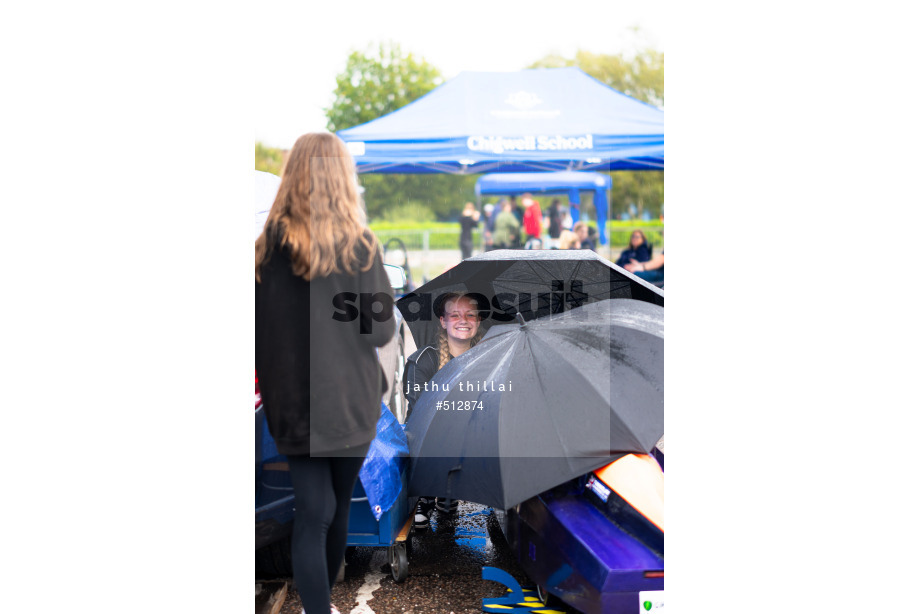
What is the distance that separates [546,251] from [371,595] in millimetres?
1656

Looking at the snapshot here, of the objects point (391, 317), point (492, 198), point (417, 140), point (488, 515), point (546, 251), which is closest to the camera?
point (391, 317)

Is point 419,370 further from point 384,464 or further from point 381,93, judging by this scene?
point 381,93

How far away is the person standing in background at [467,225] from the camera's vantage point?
4.59m

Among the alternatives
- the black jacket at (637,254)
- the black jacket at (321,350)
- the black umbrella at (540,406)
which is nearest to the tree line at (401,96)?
the black jacket at (321,350)

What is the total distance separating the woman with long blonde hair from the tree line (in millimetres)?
182

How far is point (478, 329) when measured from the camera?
2.80 metres

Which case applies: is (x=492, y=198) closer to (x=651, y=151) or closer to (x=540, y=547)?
(x=651, y=151)

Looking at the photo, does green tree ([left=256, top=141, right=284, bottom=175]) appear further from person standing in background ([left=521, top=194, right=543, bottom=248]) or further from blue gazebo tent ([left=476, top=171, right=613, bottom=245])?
blue gazebo tent ([left=476, top=171, right=613, bottom=245])

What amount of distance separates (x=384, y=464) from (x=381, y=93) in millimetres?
1921

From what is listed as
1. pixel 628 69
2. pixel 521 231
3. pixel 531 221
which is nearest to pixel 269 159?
pixel 521 231

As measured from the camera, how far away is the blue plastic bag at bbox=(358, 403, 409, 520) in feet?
8.65

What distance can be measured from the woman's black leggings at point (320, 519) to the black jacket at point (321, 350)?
67mm

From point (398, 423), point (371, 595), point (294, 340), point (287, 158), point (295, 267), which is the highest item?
point (287, 158)

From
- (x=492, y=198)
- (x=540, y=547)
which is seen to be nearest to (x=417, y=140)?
(x=540, y=547)
